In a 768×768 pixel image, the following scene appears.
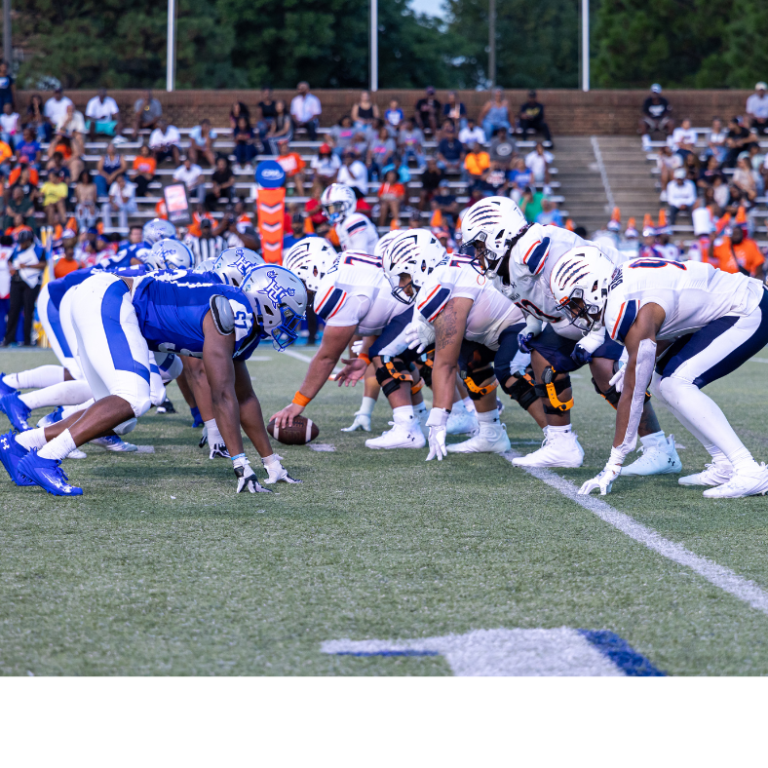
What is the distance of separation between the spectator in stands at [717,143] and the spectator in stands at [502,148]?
4.57 meters

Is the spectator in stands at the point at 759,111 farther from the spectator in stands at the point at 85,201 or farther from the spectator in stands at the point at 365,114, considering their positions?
the spectator in stands at the point at 85,201

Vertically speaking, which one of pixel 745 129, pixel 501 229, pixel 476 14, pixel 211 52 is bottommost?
pixel 501 229

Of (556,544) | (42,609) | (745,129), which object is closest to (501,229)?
(556,544)

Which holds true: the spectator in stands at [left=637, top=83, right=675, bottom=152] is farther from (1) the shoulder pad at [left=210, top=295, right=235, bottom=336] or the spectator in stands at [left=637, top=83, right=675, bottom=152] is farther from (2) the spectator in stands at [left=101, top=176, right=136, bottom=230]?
(1) the shoulder pad at [left=210, top=295, right=235, bottom=336]

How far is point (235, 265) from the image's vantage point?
6.46m

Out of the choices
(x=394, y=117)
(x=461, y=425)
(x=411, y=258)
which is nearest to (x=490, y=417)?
(x=461, y=425)

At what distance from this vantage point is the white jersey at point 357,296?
748cm

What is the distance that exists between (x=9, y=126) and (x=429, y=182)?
9.53 meters

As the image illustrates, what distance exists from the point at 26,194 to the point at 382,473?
17.2 meters

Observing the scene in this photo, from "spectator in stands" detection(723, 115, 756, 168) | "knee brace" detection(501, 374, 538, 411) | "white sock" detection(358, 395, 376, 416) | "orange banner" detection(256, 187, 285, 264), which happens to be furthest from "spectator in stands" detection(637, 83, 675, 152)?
"knee brace" detection(501, 374, 538, 411)

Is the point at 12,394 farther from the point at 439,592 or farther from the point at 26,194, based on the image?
the point at 26,194

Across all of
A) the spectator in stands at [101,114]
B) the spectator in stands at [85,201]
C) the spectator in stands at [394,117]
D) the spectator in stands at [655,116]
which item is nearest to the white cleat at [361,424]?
the spectator in stands at [85,201]

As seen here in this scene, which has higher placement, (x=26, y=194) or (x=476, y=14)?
(x=476, y=14)

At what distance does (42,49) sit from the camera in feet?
132
